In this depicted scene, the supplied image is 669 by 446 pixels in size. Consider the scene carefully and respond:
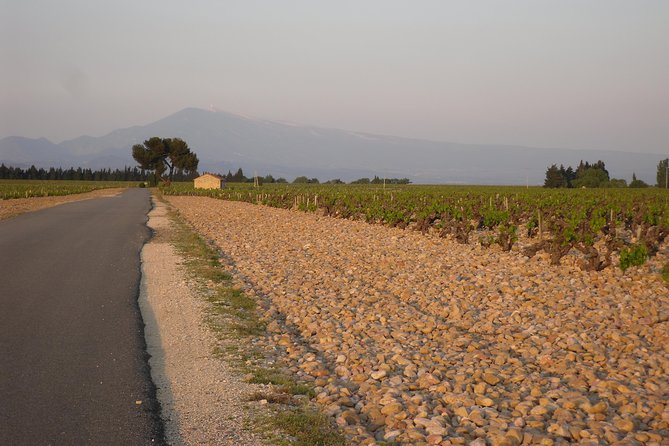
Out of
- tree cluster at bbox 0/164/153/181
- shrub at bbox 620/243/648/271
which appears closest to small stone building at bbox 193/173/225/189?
tree cluster at bbox 0/164/153/181

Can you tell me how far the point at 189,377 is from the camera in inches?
265

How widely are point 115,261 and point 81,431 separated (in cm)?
1059

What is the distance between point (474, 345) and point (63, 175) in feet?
553

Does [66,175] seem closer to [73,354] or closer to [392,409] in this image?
[73,354]

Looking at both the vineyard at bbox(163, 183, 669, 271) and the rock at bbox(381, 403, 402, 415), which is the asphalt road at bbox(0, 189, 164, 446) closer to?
the rock at bbox(381, 403, 402, 415)

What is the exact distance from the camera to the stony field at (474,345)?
559 cm

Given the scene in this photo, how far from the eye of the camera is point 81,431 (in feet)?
16.9

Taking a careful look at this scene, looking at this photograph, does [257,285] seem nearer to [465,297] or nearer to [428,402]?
[465,297]

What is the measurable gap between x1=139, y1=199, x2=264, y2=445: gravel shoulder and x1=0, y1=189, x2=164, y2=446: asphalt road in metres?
0.17

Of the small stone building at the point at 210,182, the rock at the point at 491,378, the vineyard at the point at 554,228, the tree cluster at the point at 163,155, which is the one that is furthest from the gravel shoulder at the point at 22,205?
the tree cluster at the point at 163,155

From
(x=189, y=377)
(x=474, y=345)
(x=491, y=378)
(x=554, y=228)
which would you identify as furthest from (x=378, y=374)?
(x=554, y=228)

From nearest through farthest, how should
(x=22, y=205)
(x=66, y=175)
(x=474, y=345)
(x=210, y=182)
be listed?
(x=474, y=345), (x=22, y=205), (x=210, y=182), (x=66, y=175)

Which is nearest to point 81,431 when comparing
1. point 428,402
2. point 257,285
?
point 428,402

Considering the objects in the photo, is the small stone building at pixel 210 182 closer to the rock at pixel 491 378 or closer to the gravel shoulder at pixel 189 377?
the gravel shoulder at pixel 189 377
